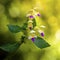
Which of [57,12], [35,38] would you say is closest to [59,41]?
[57,12]

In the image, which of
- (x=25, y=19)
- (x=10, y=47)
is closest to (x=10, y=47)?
(x=10, y=47)

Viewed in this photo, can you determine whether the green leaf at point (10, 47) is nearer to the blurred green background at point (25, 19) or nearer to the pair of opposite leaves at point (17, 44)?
the pair of opposite leaves at point (17, 44)

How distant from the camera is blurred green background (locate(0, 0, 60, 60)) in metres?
2.22

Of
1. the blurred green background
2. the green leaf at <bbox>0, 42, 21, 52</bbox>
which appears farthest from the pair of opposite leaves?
the blurred green background

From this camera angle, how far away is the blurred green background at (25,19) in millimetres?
2219

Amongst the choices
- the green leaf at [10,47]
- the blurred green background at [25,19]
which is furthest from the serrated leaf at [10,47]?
the blurred green background at [25,19]

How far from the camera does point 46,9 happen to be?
95.9 inches

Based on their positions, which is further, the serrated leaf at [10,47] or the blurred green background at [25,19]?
the blurred green background at [25,19]

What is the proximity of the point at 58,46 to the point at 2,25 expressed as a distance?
18.3 inches

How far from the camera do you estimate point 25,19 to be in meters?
2.29

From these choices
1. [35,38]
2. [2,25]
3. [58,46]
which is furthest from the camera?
[58,46]

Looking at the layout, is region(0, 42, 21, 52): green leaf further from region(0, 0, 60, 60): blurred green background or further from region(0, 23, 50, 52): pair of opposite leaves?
region(0, 0, 60, 60): blurred green background

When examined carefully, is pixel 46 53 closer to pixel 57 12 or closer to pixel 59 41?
pixel 59 41

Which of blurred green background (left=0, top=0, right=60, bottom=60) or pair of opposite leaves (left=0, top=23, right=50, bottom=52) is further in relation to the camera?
blurred green background (left=0, top=0, right=60, bottom=60)
